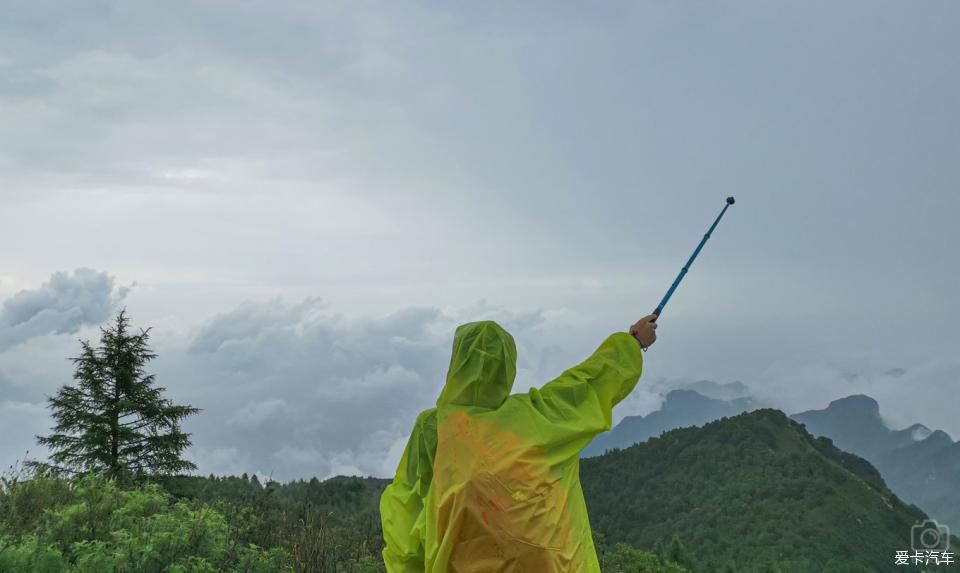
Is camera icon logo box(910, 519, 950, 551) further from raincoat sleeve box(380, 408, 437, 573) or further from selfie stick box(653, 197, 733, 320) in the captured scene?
raincoat sleeve box(380, 408, 437, 573)

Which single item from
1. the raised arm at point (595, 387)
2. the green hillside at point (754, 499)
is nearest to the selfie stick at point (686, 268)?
the raised arm at point (595, 387)

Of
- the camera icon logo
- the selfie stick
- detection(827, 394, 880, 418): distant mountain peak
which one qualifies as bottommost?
the camera icon logo

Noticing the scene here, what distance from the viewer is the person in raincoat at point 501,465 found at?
3.64m

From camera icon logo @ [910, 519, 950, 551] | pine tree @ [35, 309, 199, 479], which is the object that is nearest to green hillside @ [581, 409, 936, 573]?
camera icon logo @ [910, 519, 950, 551]

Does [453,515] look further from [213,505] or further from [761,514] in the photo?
[761,514]

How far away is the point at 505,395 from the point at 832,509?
117 feet

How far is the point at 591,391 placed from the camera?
4074 mm

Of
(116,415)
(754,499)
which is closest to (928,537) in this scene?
(754,499)

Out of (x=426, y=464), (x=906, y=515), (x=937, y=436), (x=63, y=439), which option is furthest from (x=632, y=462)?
(x=937, y=436)

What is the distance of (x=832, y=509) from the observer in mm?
34375

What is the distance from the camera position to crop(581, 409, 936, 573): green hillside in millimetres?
30922

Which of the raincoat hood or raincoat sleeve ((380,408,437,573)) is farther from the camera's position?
raincoat sleeve ((380,408,437,573))

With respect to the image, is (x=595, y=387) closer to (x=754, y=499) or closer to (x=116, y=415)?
(x=116, y=415)

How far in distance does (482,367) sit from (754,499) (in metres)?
35.9
